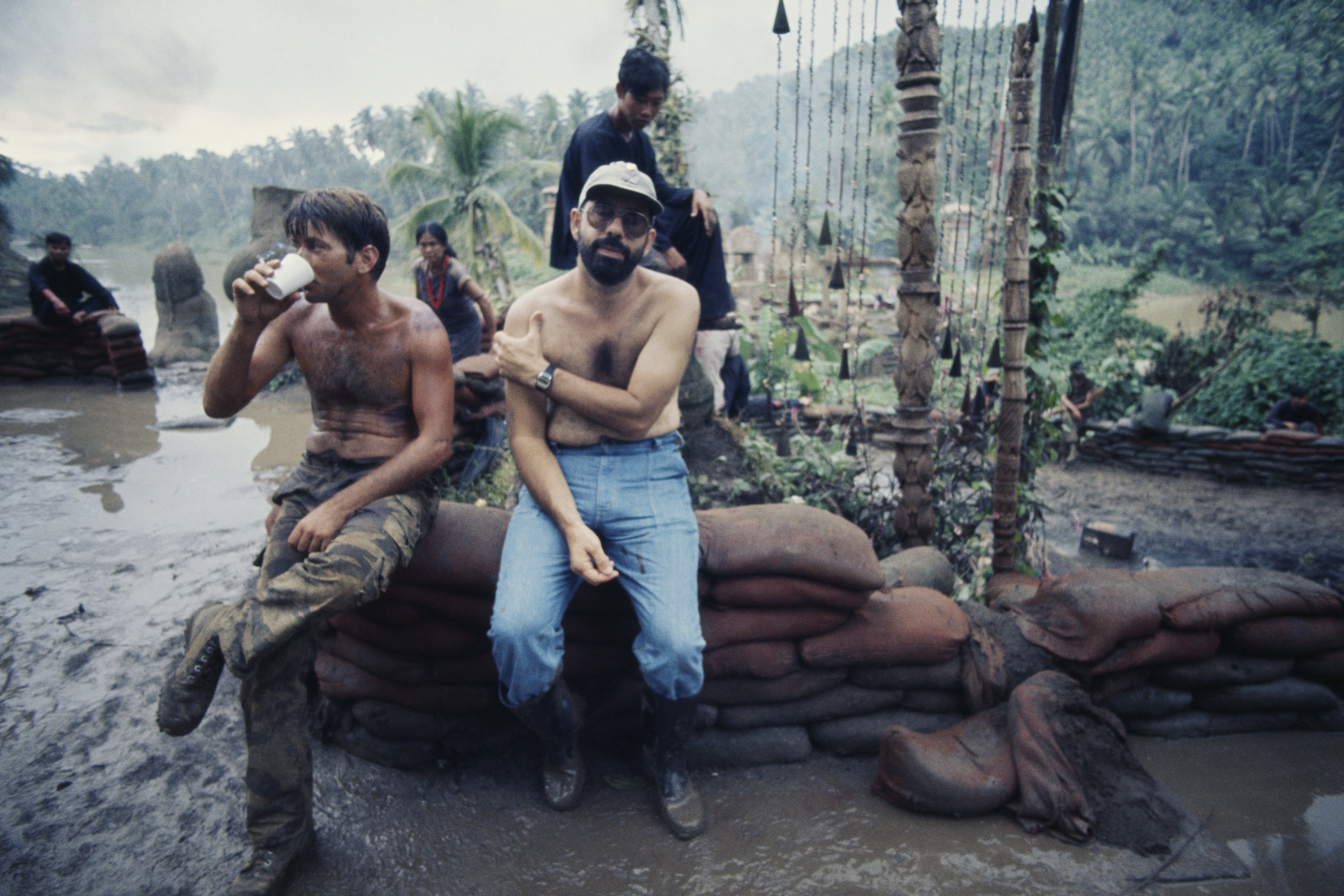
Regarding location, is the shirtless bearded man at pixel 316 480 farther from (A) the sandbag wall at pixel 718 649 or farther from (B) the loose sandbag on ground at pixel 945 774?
(B) the loose sandbag on ground at pixel 945 774

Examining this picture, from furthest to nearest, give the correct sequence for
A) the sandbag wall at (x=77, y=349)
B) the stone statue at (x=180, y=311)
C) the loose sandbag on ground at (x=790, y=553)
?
the stone statue at (x=180, y=311) → the sandbag wall at (x=77, y=349) → the loose sandbag on ground at (x=790, y=553)

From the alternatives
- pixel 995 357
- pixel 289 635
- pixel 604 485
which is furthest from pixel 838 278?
pixel 289 635

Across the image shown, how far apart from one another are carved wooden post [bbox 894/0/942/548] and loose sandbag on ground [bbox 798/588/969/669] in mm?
1004

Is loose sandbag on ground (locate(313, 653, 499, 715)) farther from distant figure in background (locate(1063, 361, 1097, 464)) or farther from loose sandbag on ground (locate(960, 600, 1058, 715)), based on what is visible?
distant figure in background (locate(1063, 361, 1097, 464))

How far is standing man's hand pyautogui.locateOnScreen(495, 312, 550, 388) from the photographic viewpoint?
7.00 feet

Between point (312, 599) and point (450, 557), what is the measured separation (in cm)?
49

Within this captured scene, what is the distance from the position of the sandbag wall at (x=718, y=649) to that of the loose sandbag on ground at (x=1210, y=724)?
862mm

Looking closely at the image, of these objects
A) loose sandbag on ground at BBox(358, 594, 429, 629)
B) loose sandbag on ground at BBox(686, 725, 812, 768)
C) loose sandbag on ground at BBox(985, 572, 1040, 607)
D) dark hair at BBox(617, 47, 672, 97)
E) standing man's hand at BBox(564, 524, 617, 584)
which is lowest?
loose sandbag on ground at BBox(686, 725, 812, 768)

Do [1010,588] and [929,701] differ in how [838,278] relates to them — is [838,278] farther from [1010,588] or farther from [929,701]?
[929,701]

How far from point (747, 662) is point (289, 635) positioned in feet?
4.56

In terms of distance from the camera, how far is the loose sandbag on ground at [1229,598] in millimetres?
2582

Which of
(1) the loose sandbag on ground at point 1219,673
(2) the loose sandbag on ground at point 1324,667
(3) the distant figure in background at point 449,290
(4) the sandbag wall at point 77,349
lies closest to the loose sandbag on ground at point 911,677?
(1) the loose sandbag on ground at point 1219,673

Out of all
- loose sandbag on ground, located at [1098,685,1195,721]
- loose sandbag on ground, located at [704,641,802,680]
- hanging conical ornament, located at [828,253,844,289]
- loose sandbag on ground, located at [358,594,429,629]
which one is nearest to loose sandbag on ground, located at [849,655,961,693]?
loose sandbag on ground, located at [704,641,802,680]

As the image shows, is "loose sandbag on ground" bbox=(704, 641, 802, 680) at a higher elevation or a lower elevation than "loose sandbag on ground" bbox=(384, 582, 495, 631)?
lower
